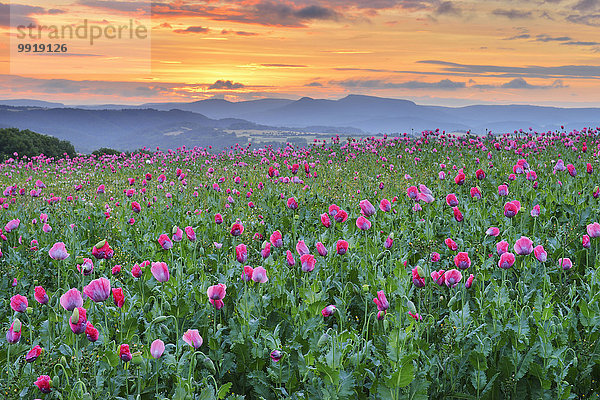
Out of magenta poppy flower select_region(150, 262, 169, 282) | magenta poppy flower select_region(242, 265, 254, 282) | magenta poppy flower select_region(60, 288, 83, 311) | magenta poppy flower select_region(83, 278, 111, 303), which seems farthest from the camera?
magenta poppy flower select_region(242, 265, 254, 282)

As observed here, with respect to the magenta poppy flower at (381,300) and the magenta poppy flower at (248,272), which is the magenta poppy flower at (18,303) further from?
the magenta poppy flower at (381,300)

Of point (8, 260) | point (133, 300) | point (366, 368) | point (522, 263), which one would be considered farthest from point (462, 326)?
point (8, 260)

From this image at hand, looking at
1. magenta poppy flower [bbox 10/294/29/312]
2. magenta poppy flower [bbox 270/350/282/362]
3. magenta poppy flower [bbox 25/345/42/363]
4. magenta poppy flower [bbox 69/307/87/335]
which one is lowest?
magenta poppy flower [bbox 25/345/42/363]

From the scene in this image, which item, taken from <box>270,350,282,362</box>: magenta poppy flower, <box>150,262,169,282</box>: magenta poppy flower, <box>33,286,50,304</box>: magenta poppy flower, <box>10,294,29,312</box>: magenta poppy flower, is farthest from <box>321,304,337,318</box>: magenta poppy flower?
<box>10,294,29,312</box>: magenta poppy flower

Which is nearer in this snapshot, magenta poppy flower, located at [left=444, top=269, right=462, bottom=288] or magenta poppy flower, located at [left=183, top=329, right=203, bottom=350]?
magenta poppy flower, located at [left=183, top=329, right=203, bottom=350]

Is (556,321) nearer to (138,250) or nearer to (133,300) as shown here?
(133,300)

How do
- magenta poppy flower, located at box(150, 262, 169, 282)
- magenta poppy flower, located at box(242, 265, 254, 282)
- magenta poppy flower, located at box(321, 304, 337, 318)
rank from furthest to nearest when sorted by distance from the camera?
magenta poppy flower, located at box(242, 265, 254, 282), magenta poppy flower, located at box(150, 262, 169, 282), magenta poppy flower, located at box(321, 304, 337, 318)

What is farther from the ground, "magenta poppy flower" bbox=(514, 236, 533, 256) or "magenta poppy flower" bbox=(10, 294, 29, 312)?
"magenta poppy flower" bbox=(514, 236, 533, 256)

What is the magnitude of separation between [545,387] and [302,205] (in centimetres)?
543

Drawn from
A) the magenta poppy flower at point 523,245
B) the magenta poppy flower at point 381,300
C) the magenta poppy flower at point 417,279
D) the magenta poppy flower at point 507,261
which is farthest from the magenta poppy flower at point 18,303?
the magenta poppy flower at point 523,245

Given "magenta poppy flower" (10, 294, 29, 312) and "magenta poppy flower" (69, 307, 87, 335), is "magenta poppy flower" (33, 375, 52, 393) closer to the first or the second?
"magenta poppy flower" (69, 307, 87, 335)

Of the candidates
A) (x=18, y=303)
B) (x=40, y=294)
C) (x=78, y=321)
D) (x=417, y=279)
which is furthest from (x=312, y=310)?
(x=18, y=303)

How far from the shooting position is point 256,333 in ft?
12.1

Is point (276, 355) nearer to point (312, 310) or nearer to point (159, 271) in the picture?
point (312, 310)
